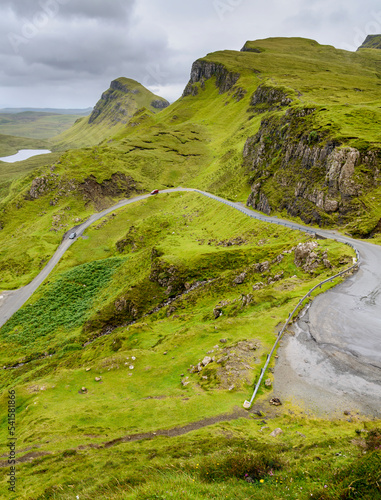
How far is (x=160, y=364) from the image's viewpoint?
28.2 meters

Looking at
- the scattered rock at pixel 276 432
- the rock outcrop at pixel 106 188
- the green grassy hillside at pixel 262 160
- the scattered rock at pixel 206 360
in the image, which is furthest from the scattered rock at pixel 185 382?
the rock outcrop at pixel 106 188

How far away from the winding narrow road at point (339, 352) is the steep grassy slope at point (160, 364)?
2333mm

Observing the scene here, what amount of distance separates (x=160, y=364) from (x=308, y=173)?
2053 inches

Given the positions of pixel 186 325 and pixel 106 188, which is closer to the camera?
pixel 186 325

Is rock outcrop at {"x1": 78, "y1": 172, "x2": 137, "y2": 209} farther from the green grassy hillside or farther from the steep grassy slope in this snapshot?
the steep grassy slope

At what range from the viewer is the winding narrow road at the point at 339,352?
1868 centimetres

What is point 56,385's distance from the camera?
27.9 meters

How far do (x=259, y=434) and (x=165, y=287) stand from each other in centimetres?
3636

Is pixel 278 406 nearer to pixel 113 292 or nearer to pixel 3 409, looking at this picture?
pixel 3 409

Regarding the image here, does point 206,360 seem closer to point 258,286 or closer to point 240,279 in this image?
point 258,286

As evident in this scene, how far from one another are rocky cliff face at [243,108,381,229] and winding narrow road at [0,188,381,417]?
66.8ft

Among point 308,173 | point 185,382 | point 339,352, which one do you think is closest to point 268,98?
point 308,173

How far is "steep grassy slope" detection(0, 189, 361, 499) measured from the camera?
1351cm

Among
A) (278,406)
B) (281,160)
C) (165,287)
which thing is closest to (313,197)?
(281,160)
